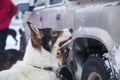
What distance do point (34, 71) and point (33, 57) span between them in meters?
0.17

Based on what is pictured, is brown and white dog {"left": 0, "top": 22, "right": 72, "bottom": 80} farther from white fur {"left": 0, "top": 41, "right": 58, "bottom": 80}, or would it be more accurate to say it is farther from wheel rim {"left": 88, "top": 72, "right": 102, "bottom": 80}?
wheel rim {"left": 88, "top": 72, "right": 102, "bottom": 80}

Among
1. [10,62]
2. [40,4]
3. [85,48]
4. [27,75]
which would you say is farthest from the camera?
[40,4]

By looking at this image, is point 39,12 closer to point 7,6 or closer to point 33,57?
point 7,6

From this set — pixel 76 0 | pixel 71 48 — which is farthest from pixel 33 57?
pixel 76 0

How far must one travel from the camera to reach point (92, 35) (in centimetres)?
452

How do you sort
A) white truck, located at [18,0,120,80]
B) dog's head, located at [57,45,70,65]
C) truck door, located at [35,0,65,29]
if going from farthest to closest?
1. truck door, located at [35,0,65,29]
2. dog's head, located at [57,45,70,65]
3. white truck, located at [18,0,120,80]

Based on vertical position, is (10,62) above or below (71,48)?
below

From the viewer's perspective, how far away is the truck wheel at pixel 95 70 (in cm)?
434

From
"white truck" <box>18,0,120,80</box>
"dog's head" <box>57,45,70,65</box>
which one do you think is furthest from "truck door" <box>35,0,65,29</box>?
"dog's head" <box>57,45,70,65</box>

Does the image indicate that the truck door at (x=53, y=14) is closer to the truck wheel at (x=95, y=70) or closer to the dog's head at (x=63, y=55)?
the dog's head at (x=63, y=55)

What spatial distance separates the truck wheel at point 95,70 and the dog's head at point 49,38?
504 mm

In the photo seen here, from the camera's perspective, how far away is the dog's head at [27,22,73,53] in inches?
184

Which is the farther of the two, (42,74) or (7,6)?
(7,6)

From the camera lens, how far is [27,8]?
796cm
